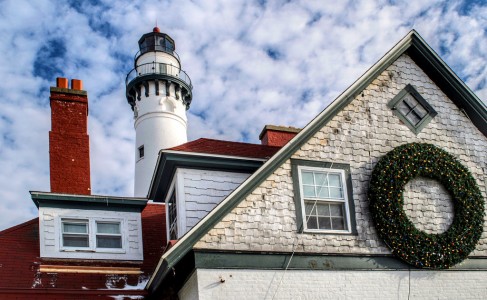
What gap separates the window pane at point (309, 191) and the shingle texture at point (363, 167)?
1.17ft

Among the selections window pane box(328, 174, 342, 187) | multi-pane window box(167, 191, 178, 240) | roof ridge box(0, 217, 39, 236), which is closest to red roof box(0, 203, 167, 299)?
roof ridge box(0, 217, 39, 236)

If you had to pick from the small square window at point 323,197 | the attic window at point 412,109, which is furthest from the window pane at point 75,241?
the attic window at point 412,109

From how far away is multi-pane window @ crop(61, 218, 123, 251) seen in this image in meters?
14.3

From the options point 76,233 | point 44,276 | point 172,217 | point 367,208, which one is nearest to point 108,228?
point 76,233

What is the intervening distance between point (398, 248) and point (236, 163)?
4.12 meters

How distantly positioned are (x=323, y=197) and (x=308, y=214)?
535 mm

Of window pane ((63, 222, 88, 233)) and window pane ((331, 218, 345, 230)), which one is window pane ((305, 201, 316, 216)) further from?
window pane ((63, 222, 88, 233))

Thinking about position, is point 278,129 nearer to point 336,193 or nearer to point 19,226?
point 336,193

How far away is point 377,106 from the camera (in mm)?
13500

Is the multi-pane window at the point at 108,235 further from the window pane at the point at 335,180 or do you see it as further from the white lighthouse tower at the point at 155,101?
the white lighthouse tower at the point at 155,101

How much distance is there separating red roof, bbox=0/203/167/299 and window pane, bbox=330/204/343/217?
452cm

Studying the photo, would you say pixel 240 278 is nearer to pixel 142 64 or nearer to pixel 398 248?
pixel 398 248

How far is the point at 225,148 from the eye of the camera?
14562 millimetres

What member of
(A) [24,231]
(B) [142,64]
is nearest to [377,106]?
(A) [24,231]
